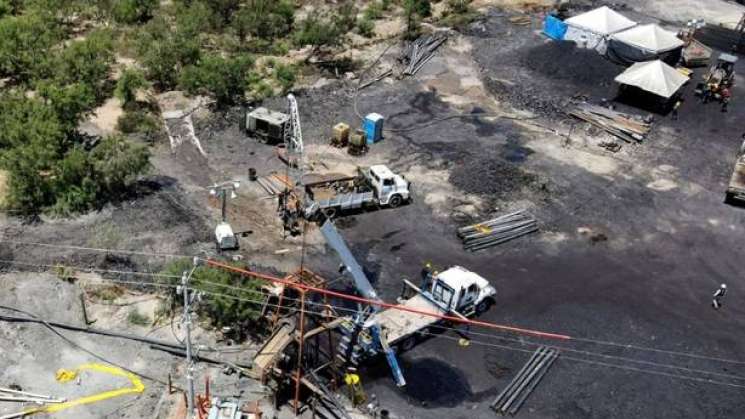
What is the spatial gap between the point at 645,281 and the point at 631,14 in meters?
46.8

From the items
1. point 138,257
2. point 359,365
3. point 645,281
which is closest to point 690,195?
point 645,281

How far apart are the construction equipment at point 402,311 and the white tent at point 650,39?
34866mm

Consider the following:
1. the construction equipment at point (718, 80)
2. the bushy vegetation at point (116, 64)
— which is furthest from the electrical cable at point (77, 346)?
the construction equipment at point (718, 80)

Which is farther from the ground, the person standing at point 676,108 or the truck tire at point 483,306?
the person standing at point 676,108

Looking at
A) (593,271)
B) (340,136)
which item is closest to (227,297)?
(340,136)

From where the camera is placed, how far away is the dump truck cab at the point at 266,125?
49.2 m

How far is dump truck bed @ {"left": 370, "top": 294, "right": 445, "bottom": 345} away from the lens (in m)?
33.4

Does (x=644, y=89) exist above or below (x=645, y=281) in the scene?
above

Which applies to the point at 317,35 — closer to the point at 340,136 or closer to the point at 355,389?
the point at 340,136

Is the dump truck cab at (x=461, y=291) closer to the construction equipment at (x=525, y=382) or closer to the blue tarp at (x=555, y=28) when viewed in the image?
the construction equipment at (x=525, y=382)

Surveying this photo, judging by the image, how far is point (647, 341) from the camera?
1412 inches

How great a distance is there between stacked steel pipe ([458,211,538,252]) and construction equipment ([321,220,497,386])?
415 cm

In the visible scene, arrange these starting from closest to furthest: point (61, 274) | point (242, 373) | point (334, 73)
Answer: point (242, 373) < point (61, 274) < point (334, 73)

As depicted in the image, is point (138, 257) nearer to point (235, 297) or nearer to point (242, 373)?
point (235, 297)
